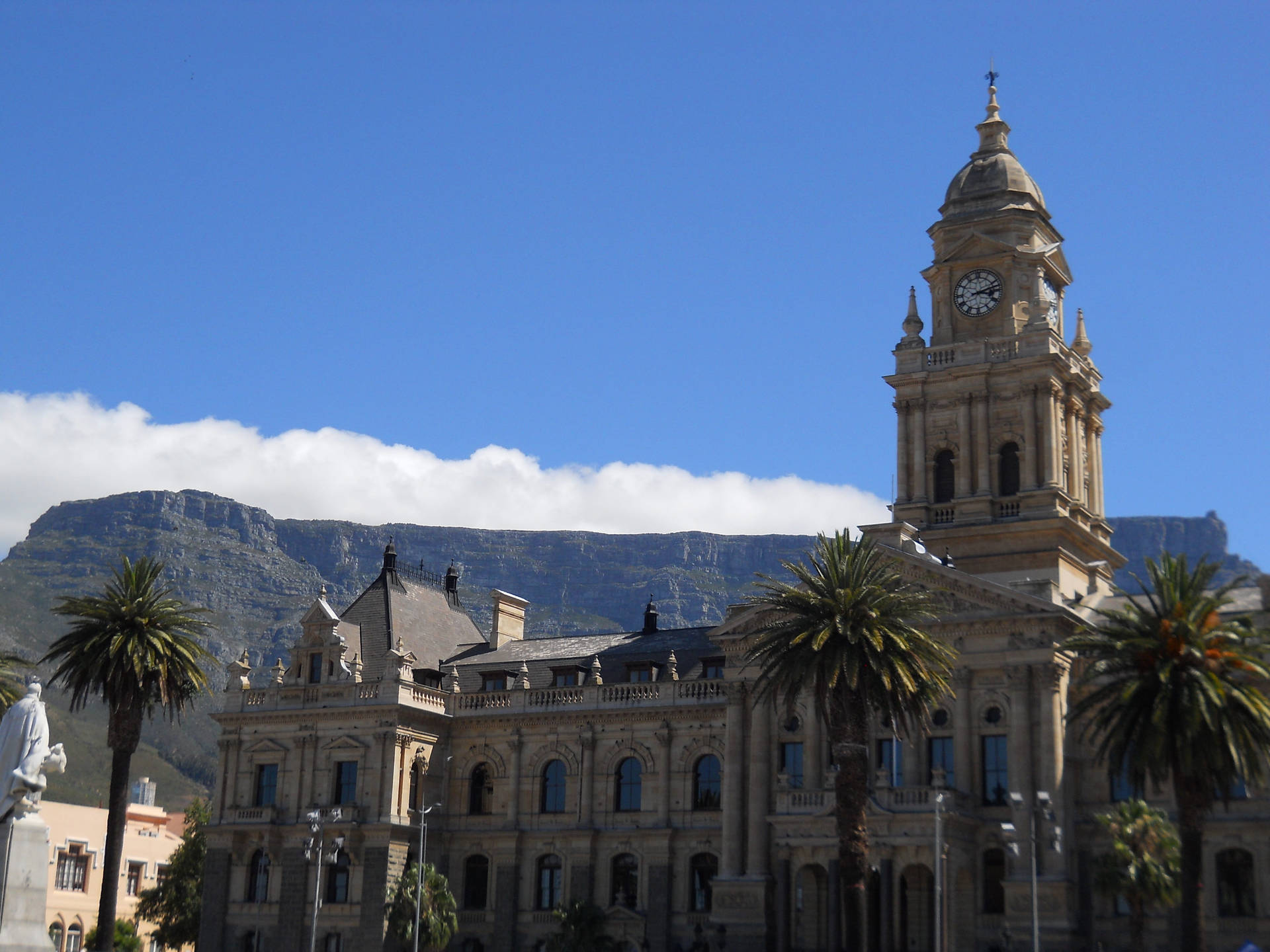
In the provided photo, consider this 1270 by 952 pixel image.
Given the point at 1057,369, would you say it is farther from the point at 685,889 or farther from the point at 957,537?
the point at 685,889

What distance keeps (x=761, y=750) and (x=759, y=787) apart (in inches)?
63.5

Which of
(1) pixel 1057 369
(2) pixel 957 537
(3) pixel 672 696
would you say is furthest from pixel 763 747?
(1) pixel 1057 369

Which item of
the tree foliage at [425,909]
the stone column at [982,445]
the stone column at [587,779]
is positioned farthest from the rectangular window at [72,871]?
the stone column at [982,445]

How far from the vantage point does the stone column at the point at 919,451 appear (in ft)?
253

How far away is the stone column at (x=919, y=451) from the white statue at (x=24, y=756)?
168ft

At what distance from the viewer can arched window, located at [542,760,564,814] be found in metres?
76.6

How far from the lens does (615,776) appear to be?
247 ft

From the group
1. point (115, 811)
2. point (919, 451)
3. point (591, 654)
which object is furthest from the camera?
point (591, 654)

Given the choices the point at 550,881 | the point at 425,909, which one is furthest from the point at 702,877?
the point at 425,909

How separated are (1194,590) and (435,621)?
4757 cm

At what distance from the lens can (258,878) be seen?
3041 inches

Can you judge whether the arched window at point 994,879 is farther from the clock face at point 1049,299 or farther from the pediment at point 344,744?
the pediment at point 344,744

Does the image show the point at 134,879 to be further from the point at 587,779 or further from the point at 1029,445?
the point at 1029,445

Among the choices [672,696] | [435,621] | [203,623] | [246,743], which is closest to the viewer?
[203,623]
